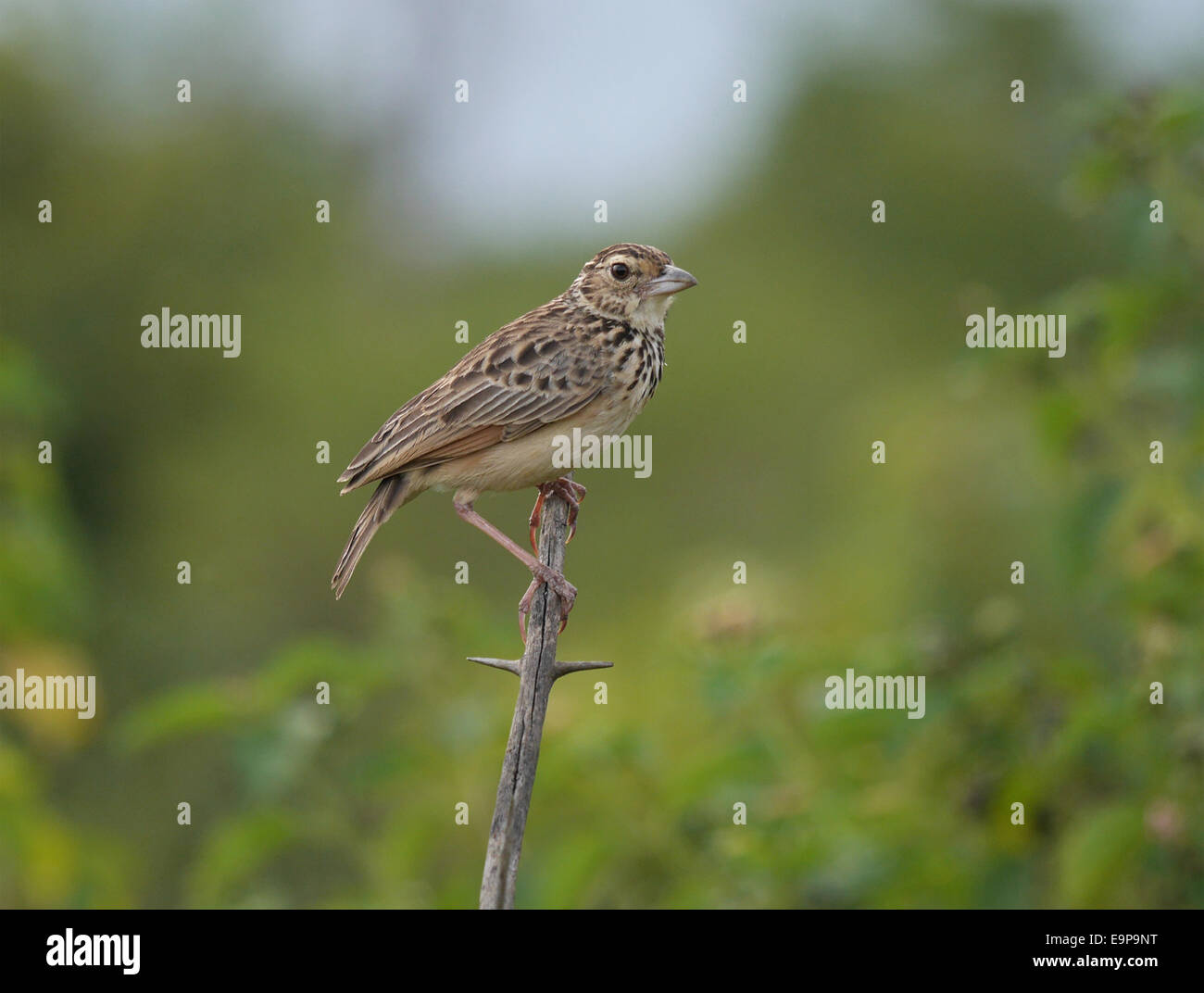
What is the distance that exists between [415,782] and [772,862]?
4.14 ft

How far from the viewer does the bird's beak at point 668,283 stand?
5.51 metres

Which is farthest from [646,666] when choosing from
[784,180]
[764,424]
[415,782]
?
[784,180]

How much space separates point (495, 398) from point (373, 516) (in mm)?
571

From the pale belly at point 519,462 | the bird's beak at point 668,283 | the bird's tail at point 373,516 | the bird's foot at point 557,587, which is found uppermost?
the bird's beak at point 668,283

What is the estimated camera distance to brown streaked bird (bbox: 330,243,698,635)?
197 inches

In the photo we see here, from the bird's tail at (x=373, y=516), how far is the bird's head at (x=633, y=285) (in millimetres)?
1001

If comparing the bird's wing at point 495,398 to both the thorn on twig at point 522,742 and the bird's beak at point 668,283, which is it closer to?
the bird's beak at point 668,283

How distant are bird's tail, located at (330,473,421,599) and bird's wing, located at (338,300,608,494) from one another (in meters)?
0.10

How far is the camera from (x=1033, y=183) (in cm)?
1559
